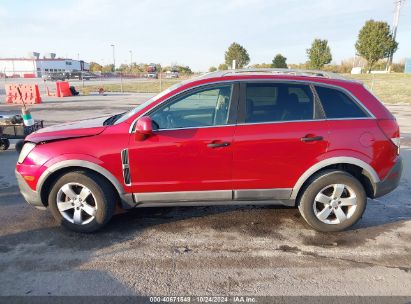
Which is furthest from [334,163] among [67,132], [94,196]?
[67,132]

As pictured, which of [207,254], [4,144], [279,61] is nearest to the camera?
[207,254]

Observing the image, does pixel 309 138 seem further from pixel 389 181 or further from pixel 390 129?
pixel 389 181

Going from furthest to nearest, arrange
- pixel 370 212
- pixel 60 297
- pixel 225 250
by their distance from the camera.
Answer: pixel 370 212 → pixel 225 250 → pixel 60 297

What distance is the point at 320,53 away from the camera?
41.3 m

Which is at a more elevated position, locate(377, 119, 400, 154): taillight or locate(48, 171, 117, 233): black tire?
locate(377, 119, 400, 154): taillight

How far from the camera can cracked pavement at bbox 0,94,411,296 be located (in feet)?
8.84

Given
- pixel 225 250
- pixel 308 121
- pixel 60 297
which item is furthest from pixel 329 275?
pixel 60 297

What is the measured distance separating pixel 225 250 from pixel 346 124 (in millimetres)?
1982

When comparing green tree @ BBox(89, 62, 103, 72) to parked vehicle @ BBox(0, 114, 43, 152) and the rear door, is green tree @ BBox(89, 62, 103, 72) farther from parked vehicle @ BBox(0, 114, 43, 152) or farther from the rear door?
the rear door

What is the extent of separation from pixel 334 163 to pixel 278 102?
951 millimetres

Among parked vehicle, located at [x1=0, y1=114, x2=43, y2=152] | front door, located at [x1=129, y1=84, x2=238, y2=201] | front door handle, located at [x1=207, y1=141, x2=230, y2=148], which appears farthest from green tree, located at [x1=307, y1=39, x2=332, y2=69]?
front door handle, located at [x1=207, y1=141, x2=230, y2=148]

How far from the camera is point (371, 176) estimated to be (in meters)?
3.54

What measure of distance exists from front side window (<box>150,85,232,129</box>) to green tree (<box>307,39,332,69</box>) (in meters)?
42.0

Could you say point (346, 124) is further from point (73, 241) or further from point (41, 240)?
point (41, 240)
